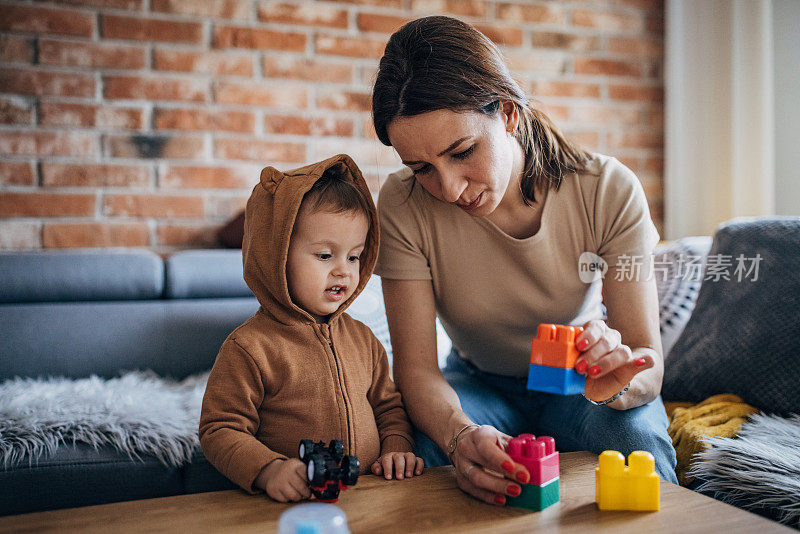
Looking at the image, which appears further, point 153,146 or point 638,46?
point 638,46

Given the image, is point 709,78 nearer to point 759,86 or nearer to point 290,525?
point 759,86

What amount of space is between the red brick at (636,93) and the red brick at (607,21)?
0.69ft

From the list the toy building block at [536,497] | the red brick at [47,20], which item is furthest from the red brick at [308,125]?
the toy building block at [536,497]

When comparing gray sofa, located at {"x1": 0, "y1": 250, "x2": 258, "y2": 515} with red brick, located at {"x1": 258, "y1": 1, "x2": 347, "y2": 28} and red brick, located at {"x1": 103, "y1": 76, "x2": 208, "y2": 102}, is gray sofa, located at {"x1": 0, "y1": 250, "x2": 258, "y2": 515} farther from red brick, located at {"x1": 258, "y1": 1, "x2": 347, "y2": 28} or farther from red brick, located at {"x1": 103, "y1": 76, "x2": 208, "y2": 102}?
red brick, located at {"x1": 258, "y1": 1, "x2": 347, "y2": 28}

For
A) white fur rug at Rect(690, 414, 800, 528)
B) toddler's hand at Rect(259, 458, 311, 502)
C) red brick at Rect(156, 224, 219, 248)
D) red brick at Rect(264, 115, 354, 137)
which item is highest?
red brick at Rect(264, 115, 354, 137)

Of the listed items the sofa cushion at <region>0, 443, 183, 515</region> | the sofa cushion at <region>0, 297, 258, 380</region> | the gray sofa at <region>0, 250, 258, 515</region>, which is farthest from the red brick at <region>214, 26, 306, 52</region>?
the sofa cushion at <region>0, 443, 183, 515</region>

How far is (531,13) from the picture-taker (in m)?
2.45

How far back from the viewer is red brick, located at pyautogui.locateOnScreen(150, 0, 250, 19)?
2104mm

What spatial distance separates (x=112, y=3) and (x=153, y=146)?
0.43 m

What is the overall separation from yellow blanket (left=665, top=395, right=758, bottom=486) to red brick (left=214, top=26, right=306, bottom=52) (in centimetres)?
154

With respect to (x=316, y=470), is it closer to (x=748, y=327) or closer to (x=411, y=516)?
(x=411, y=516)

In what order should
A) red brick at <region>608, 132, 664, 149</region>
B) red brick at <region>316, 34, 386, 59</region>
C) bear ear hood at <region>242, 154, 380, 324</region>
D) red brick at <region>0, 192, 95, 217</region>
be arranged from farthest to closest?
red brick at <region>608, 132, 664, 149</region> → red brick at <region>316, 34, 386, 59</region> → red brick at <region>0, 192, 95, 217</region> → bear ear hood at <region>242, 154, 380, 324</region>

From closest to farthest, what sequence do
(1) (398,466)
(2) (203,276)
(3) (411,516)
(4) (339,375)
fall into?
(3) (411,516), (1) (398,466), (4) (339,375), (2) (203,276)

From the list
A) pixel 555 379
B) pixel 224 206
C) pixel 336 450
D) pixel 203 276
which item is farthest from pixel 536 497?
pixel 224 206
